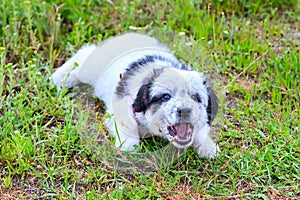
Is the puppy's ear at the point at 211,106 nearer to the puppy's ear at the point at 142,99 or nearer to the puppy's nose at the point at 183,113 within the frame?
the puppy's nose at the point at 183,113

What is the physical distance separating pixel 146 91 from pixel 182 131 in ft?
1.12

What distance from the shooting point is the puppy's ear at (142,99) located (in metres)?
3.64

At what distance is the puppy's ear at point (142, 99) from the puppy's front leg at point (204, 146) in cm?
46

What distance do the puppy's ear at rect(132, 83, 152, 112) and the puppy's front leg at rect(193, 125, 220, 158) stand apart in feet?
1.50

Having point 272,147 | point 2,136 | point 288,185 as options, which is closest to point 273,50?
point 272,147

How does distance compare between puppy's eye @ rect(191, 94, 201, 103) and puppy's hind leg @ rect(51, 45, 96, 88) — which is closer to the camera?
puppy's eye @ rect(191, 94, 201, 103)

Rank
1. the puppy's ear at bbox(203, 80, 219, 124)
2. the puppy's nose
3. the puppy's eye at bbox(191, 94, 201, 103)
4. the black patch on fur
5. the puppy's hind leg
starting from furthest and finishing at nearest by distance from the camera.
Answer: the puppy's hind leg → the black patch on fur → the puppy's ear at bbox(203, 80, 219, 124) → the puppy's eye at bbox(191, 94, 201, 103) → the puppy's nose

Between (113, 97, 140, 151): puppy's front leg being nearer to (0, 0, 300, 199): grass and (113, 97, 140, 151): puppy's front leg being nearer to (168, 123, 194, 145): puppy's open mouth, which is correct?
(0, 0, 300, 199): grass

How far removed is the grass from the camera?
12.2 feet

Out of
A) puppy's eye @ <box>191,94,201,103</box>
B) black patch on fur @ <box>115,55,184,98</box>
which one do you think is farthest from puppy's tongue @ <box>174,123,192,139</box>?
black patch on fur @ <box>115,55,184,98</box>

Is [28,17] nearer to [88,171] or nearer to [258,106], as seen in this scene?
[88,171]

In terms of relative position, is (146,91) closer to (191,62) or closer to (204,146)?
(204,146)

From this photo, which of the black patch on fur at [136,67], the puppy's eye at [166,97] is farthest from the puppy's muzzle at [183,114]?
the black patch on fur at [136,67]

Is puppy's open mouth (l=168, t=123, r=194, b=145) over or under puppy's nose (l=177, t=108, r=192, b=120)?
under
